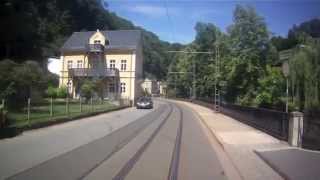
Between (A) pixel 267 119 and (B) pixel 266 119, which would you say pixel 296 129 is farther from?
(B) pixel 266 119

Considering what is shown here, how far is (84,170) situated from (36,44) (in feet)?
101

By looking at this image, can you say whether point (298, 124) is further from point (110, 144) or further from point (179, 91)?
point (179, 91)

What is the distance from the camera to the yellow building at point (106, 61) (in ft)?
230

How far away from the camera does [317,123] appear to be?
1513cm

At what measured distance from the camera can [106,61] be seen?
240ft

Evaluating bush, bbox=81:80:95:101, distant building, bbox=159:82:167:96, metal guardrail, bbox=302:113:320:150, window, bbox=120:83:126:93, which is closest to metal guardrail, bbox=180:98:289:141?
metal guardrail, bbox=302:113:320:150

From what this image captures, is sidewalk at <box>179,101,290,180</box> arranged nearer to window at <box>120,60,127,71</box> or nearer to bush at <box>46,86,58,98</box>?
bush at <box>46,86,58,98</box>

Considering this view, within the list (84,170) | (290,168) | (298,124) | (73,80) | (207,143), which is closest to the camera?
(84,170)

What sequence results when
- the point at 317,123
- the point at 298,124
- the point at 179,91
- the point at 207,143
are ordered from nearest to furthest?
the point at 317,123
the point at 298,124
the point at 207,143
the point at 179,91

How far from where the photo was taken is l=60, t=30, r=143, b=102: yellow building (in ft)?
230

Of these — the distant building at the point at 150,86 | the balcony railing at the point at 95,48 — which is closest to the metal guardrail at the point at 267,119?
the balcony railing at the point at 95,48

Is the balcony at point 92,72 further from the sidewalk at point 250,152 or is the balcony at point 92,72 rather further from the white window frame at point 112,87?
the sidewalk at point 250,152

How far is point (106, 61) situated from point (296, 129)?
58.6m

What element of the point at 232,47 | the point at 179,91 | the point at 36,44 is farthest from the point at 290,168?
the point at 179,91
